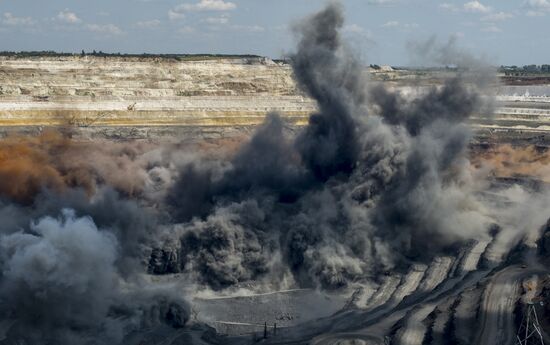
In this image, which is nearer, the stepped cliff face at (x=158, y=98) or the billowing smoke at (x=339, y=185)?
the billowing smoke at (x=339, y=185)

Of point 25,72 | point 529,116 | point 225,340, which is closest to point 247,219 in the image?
point 225,340

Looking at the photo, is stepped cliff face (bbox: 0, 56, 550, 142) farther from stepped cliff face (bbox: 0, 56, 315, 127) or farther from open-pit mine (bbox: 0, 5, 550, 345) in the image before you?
open-pit mine (bbox: 0, 5, 550, 345)

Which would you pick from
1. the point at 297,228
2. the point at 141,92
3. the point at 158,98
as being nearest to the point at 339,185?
the point at 297,228

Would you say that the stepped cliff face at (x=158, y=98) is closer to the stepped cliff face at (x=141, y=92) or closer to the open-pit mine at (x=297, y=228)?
the stepped cliff face at (x=141, y=92)

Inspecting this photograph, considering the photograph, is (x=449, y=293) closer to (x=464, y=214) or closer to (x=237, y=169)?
(x=464, y=214)

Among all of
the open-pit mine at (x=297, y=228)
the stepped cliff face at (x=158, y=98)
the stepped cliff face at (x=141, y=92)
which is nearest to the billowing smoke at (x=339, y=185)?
the open-pit mine at (x=297, y=228)

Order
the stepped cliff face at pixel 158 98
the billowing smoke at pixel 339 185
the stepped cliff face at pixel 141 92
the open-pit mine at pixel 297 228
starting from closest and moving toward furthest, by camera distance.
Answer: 1. the open-pit mine at pixel 297 228
2. the billowing smoke at pixel 339 185
3. the stepped cliff face at pixel 158 98
4. the stepped cliff face at pixel 141 92

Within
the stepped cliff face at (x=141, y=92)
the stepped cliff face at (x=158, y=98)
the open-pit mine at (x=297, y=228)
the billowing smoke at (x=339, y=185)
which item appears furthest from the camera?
the stepped cliff face at (x=141, y=92)

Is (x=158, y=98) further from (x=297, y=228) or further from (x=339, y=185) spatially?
(x=297, y=228)
